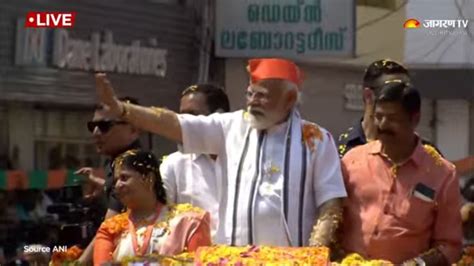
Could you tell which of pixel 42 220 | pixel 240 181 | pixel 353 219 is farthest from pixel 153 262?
pixel 42 220

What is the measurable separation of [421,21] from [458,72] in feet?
2.17

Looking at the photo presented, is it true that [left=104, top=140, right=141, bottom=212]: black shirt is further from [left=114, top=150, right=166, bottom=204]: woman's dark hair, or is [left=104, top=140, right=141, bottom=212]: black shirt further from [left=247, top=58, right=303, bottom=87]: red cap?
[left=247, top=58, right=303, bottom=87]: red cap

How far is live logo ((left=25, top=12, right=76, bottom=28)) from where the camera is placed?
539 centimetres

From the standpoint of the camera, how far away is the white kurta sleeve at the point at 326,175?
3219mm

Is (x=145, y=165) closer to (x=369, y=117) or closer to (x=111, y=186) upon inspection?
(x=111, y=186)

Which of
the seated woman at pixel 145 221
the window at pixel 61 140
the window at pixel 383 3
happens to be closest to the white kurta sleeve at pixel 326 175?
the seated woman at pixel 145 221

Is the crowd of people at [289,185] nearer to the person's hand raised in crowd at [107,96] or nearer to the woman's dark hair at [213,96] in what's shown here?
the person's hand raised in crowd at [107,96]

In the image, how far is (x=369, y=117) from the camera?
11.6ft

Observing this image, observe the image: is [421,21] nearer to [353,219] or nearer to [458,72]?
[458,72]

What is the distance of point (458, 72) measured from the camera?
18.1ft

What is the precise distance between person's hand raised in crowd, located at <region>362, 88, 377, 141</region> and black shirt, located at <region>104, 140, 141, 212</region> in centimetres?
89

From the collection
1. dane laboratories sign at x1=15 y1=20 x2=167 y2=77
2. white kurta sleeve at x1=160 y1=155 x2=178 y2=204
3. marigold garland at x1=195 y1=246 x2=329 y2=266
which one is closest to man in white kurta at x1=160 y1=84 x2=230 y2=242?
white kurta sleeve at x1=160 y1=155 x2=178 y2=204

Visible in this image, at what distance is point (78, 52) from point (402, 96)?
300 cm

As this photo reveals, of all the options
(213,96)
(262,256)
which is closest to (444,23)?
(213,96)
